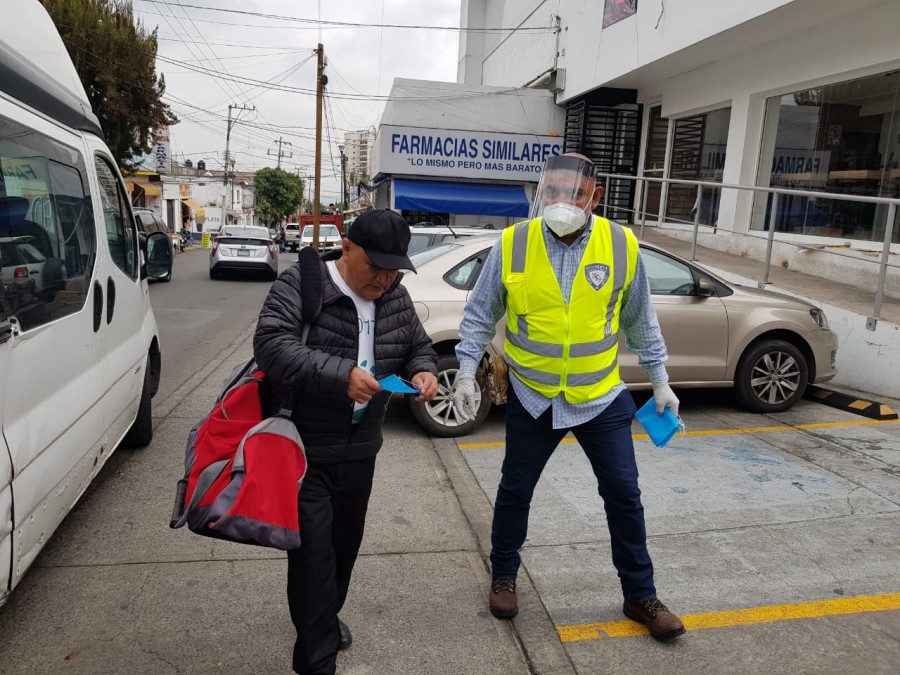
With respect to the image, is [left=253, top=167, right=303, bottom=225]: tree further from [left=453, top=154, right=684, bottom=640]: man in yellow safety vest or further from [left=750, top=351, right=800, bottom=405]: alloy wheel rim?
[left=453, top=154, right=684, bottom=640]: man in yellow safety vest

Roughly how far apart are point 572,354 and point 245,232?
18404mm

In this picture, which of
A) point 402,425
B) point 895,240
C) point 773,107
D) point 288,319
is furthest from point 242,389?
point 773,107

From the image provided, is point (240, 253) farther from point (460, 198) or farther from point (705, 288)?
point (705, 288)

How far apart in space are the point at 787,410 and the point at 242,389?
5681mm

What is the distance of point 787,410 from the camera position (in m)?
6.52

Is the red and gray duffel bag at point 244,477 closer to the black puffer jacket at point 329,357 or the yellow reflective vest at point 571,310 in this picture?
the black puffer jacket at point 329,357

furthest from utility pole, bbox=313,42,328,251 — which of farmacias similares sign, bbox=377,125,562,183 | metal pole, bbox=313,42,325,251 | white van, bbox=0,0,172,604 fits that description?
white van, bbox=0,0,172,604

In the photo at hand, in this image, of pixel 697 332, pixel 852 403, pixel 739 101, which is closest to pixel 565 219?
pixel 697 332

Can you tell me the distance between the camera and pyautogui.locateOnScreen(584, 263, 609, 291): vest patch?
282 centimetres

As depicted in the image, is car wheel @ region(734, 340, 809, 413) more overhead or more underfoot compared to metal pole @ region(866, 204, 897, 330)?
more underfoot

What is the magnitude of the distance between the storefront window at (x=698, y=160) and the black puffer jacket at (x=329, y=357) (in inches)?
424

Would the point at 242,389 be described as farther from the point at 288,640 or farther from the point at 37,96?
the point at 37,96

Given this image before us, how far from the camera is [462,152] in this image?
18.6 meters

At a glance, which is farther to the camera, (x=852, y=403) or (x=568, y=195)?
(x=852, y=403)
